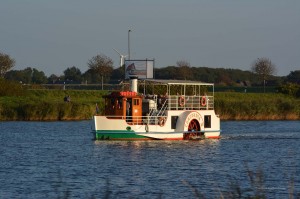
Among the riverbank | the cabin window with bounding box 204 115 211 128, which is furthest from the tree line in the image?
the cabin window with bounding box 204 115 211 128

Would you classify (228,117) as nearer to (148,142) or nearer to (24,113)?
(24,113)

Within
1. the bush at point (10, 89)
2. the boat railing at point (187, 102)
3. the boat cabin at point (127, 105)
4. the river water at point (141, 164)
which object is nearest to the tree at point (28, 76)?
the bush at point (10, 89)

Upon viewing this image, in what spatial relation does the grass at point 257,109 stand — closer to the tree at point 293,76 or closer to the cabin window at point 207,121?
the cabin window at point 207,121

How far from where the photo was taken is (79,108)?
70.9 meters

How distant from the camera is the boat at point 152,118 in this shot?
46812 mm

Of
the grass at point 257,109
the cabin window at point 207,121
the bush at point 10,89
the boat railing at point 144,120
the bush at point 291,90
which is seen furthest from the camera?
the bush at point 291,90

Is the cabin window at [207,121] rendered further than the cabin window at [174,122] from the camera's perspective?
Yes

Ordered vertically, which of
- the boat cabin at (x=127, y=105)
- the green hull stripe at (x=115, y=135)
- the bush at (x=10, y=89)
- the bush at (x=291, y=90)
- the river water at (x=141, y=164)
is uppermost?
the bush at (x=291, y=90)

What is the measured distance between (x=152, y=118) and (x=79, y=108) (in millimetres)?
23353

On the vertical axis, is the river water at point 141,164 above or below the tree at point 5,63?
below

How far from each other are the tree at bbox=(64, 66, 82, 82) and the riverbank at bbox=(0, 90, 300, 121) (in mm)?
68370

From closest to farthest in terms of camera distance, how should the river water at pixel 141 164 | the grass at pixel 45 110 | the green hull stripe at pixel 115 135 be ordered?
the river water at pixel 141 164 < the green hull stripe at pixel 115 135 < the grass at pixel 45 110

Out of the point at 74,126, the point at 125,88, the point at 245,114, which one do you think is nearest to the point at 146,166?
the point at 125,88

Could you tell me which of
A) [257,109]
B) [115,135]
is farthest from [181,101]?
[257,109]
